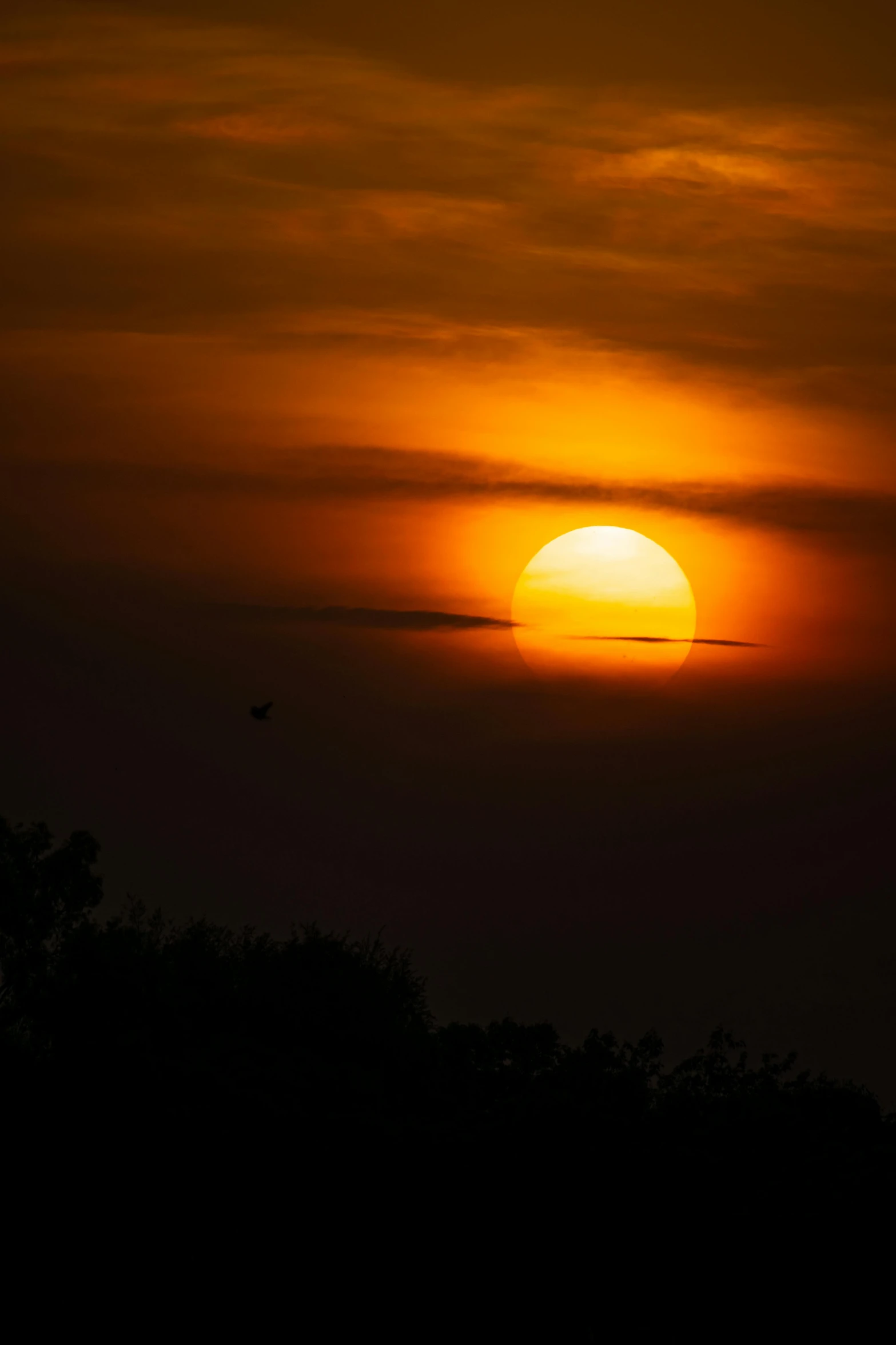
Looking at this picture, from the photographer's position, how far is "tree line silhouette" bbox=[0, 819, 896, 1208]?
118ft

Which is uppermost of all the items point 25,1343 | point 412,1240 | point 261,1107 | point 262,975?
point 262,975

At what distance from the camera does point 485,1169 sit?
1385 inches

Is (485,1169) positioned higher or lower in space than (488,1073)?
lower

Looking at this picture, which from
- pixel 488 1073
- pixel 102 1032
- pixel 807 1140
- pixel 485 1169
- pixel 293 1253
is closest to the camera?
pixel 293 1253

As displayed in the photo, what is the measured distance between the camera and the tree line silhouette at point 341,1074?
118 feet

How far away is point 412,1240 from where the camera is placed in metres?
33.7

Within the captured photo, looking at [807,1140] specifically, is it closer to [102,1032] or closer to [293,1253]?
[293,1253]

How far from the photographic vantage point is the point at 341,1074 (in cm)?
4953

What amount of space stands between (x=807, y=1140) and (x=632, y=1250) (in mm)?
11089

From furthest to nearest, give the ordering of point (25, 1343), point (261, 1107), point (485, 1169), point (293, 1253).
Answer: point (261, 1107)
point (485, 1169)
point (293, 1253)
point (25, 1343)

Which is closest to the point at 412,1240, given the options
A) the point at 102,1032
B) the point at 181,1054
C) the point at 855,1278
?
the point at 855,1278

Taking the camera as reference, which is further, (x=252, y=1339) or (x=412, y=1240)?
(x=412, y=1240)

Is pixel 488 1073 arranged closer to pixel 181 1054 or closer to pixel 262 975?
pixel 262 975

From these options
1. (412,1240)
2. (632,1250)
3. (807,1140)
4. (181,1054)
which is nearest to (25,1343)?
(412,1240)
